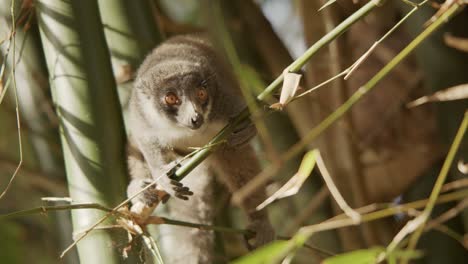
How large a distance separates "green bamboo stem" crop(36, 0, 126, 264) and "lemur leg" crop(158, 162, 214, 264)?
29 centimetres

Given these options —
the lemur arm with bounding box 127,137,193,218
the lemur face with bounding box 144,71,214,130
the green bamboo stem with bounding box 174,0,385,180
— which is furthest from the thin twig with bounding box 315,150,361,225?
the lemur face with bounding box 144,71,214,130

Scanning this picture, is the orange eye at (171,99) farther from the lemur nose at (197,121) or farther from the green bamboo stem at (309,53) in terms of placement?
the green bamboo stem at (309,53)

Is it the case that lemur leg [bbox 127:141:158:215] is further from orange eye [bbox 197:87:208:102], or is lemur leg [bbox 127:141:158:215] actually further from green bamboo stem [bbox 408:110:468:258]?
green bamboo stem [bbox 408:110:468:258]

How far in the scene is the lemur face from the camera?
7.59 ft

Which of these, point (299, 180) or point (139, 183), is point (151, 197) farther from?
point (299, 180)

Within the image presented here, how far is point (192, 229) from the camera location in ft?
6.86

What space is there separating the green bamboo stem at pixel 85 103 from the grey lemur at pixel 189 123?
0.42 m

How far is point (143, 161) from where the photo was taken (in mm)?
2254

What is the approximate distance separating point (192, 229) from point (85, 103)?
0.56 m

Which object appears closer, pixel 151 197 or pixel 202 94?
pixel 151 197

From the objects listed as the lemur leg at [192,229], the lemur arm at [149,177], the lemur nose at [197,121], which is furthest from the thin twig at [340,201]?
Answer: the lemur nose at [197,121]

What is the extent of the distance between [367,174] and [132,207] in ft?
5.22

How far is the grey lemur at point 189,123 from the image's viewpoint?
2.23m

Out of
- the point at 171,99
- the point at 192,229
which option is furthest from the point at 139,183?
the point at 171,99
